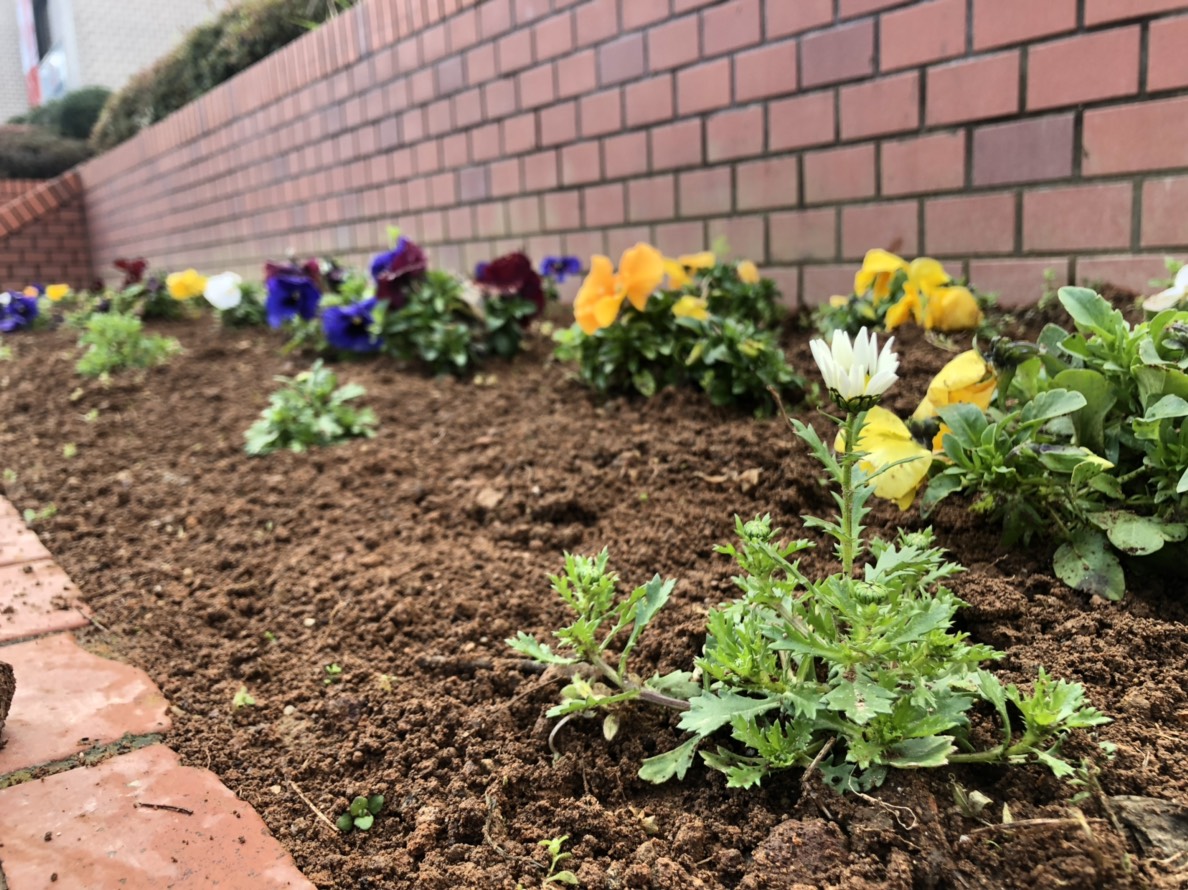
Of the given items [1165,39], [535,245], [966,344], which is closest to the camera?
[1165,39]

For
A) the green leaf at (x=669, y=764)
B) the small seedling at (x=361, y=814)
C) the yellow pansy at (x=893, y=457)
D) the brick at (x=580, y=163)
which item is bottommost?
→ the small seedling at (x=361, y=814)

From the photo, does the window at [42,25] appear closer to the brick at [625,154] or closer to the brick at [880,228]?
the brick at [625,154]

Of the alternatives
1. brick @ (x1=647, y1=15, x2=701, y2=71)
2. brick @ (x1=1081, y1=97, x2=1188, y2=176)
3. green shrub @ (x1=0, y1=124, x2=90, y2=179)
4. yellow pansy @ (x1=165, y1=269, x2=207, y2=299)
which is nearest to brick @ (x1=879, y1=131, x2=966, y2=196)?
brick @ (x1=1081, y1=97, x2=1188, y2=176)

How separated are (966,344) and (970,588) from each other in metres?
0.93

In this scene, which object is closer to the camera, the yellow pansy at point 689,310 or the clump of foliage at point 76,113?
the yellow pansy at point 689,310

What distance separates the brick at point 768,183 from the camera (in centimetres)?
261

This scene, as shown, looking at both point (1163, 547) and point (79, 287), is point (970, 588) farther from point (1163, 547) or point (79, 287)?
point (79, 287)

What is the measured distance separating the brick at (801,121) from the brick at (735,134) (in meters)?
0.05

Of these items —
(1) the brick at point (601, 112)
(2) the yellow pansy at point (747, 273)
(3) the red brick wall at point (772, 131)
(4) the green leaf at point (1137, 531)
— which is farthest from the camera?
(1) the brick at point (601, 112)

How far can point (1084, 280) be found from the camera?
80.2 inches

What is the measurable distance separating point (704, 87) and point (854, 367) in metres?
2.20

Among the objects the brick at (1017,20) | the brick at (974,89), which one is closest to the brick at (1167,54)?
the brick at (1017,20)

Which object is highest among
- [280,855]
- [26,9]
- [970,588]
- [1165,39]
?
[26,9]

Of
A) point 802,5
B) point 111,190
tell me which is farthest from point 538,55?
point 111,190
